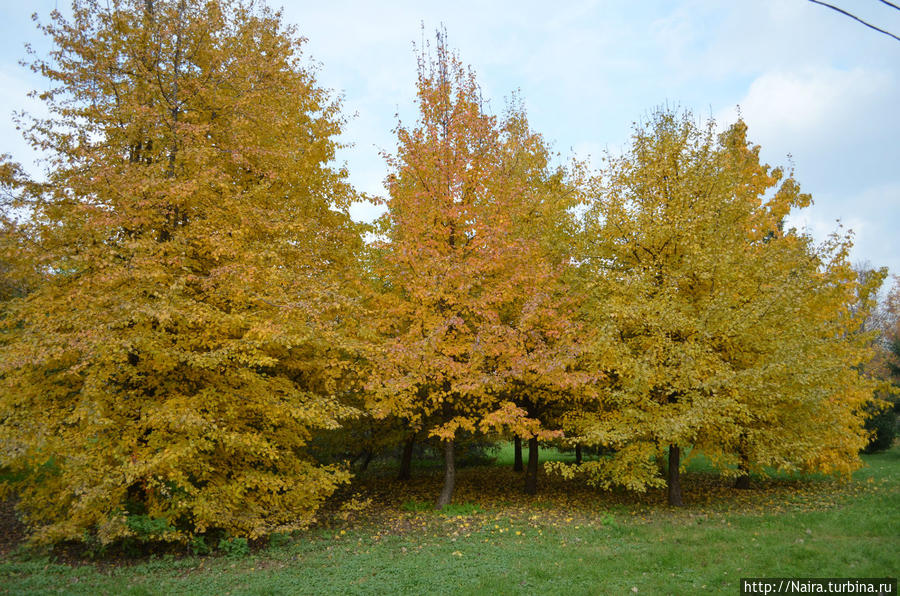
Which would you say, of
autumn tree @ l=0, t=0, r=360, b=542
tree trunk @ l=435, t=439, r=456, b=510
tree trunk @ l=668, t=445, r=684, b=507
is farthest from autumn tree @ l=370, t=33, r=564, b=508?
tree trunk @ l=668, t=445, r=684, b=507

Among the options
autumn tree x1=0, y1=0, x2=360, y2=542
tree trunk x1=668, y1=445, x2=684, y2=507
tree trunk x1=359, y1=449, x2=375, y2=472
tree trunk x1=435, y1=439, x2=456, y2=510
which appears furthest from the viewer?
tree trunk x1=359, y1=449, x2=375, y2=472

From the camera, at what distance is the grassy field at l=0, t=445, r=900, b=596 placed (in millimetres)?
6000

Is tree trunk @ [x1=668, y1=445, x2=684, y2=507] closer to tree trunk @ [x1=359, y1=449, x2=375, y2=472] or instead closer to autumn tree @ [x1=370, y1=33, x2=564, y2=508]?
autumn tree @ [x1=370, y1=33, x2=564, y2=508]

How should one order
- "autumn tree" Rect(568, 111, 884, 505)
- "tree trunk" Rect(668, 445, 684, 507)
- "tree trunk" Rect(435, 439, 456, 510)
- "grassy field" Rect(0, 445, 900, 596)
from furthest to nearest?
1. "tree trunk" Rect(435, 439, 456, 510)
2. "tree trunk" Rect(668, 445, 684, 507)
3. "autumn tree" Rect(568, 111, 884, 505)
4. "grassy field" Rect(0, 445, 900, 596)

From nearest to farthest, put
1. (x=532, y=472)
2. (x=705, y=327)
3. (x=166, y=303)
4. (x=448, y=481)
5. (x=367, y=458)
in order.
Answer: (x=166, y=303) → (x=705, y=327) → (x=448, y=481) → (x=532, y=472) → (x=367, y=458)

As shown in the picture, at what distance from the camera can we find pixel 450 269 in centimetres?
943

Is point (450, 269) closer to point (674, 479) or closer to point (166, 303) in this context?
point (166, 303)

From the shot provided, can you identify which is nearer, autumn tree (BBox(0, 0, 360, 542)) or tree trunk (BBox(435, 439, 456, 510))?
autumn tree (BBox(0, 0, 360, 542))

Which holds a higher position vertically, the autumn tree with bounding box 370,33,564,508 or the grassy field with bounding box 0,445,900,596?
the autumn tree with bounding box 370,33,564,508

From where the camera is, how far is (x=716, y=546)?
274 inches

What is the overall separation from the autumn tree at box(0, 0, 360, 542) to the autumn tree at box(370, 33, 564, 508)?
1365 mm

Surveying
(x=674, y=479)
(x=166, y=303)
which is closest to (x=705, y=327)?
(x=674, y=479)

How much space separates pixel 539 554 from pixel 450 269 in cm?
512

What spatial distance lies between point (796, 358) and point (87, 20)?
45.6 feet
